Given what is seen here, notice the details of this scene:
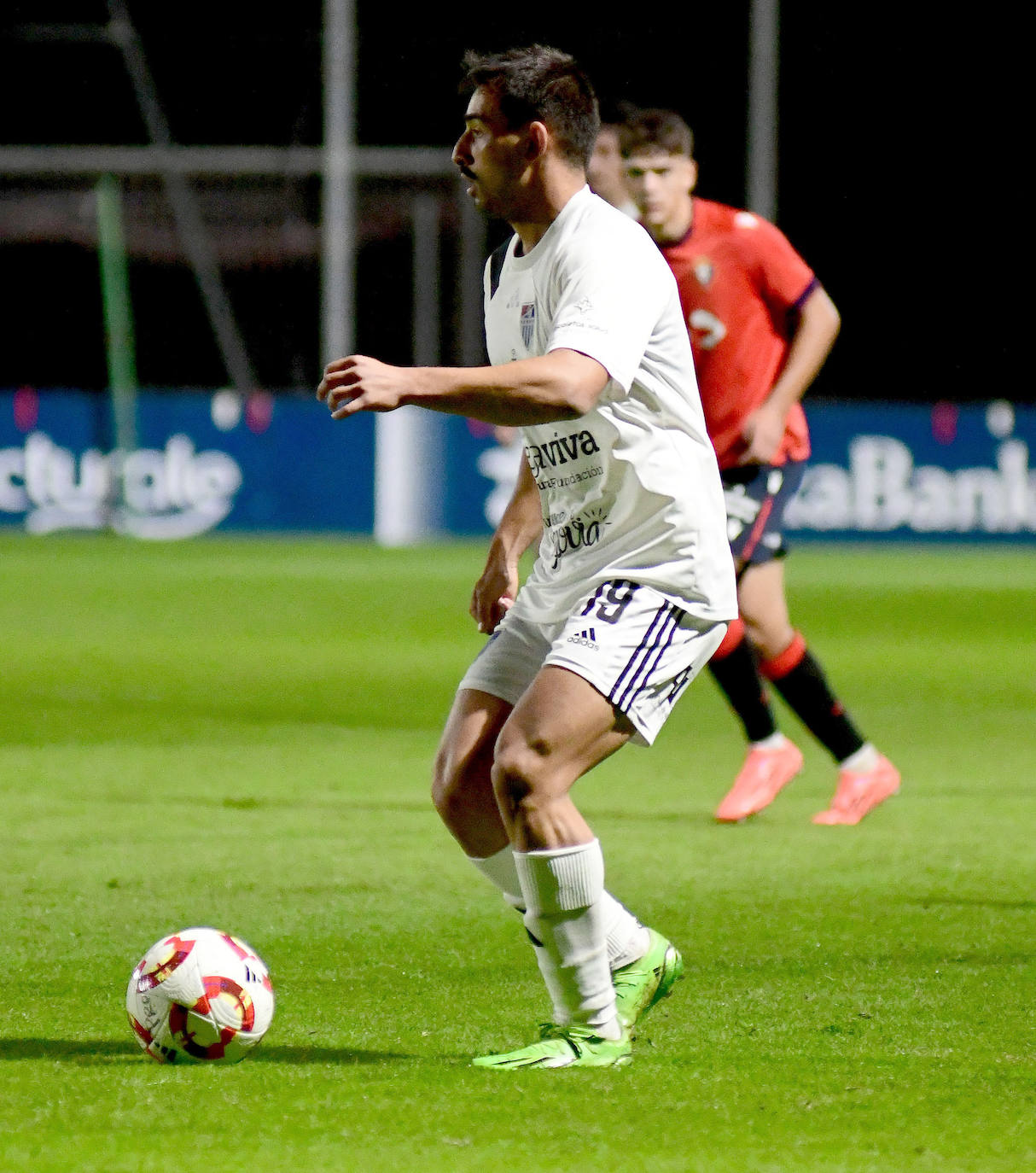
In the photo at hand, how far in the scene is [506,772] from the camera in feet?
13.1

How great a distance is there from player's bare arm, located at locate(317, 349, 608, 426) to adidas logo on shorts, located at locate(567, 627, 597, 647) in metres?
0.46

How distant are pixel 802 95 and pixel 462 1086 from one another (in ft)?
94.9

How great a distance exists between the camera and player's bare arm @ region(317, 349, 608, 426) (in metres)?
3.67

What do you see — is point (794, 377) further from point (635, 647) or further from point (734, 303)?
point (635, 647)

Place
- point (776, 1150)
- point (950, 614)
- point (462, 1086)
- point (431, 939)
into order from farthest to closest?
point (950, 614) < point (431, 939) < point (462, 1086) < point (776, 1150)

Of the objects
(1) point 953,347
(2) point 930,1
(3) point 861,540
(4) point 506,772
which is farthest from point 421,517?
(4) point 506,772

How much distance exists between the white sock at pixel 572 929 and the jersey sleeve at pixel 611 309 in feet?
2.97

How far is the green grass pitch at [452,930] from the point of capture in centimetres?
368

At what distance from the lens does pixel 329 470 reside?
2223cm

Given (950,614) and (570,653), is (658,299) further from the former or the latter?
(950,614)

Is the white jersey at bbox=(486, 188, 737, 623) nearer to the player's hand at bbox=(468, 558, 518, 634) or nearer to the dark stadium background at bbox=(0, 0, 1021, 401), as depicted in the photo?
the player's hand at bbox=(468, 558, 518, 634)

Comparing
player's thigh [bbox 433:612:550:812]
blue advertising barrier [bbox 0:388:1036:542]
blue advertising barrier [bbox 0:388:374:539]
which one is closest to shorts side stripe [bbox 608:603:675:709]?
player's thigh [bbox 433:612:550:812]

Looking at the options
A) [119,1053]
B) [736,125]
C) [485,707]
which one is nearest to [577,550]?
[485,707]

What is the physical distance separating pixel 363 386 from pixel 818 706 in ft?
13.0
